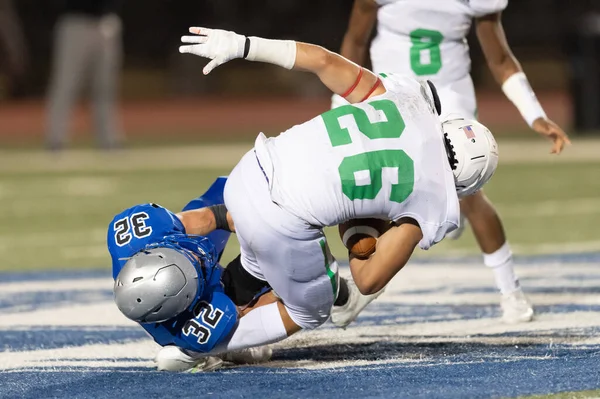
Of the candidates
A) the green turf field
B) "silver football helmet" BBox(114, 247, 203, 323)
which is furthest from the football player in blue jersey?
the green turf field

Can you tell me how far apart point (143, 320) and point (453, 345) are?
116 centimetres

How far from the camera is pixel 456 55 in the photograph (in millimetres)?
5605

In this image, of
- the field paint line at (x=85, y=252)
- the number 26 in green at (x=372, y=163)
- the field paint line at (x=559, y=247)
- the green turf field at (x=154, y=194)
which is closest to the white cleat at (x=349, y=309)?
the number 26 in green at (x=372, y=163)

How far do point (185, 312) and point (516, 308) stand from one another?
1.59m

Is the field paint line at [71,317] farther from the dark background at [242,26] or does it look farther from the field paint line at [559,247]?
the dark background at [242,26]

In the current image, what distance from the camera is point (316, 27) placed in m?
22.9

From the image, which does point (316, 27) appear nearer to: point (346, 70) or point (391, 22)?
point (391, 22)

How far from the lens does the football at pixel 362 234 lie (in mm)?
4250

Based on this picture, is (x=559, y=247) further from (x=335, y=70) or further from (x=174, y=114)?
(x=174, y=114)

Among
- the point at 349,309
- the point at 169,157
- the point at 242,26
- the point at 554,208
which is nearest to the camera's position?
the point at 349,309

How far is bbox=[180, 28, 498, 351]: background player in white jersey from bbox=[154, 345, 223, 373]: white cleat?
0.11m

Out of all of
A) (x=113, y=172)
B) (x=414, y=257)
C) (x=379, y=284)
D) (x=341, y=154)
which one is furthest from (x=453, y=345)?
(x=113, y=172)

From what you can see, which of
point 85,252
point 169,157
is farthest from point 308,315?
point 169,157

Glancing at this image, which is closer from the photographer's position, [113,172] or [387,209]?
[387,209]
